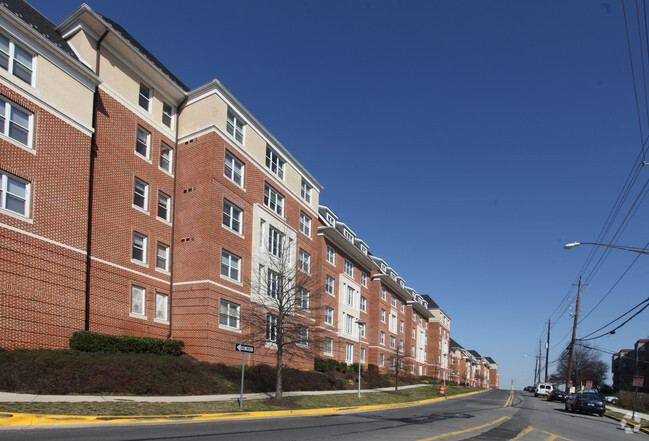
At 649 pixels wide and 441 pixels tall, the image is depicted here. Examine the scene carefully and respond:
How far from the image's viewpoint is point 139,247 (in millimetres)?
25266

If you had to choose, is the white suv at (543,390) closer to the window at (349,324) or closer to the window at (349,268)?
the window at (349,324)

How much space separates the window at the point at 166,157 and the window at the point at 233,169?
3.21 meters

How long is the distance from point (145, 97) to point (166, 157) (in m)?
3.46

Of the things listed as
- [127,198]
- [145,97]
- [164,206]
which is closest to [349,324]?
[164,206]

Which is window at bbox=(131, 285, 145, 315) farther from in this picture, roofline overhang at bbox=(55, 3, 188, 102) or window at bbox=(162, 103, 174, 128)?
roofline overhang at bbox=(55, 3, 188, 102)

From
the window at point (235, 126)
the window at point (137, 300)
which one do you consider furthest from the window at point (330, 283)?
the window at point (137, 300)

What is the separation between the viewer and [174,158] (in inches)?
1118

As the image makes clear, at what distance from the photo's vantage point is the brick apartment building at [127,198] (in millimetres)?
18797

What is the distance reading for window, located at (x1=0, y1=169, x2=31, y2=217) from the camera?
18109 mm

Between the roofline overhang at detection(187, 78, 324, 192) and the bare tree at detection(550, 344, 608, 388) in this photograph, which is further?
the bare tree at detection(550, 344, 608, 388)

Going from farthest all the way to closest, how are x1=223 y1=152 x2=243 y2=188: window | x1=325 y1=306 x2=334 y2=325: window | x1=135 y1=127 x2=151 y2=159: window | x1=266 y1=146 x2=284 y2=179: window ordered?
x1=325 y1=306 x2=334 y2=325: window
x1=266 y1=146 x2=284 y2=179: window
x1=223 y1=152 x2=243 y2=188: window
x1=135 y1=127 x2=151 y2=159: window

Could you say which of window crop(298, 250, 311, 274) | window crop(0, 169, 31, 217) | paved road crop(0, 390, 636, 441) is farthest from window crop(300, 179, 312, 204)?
paved road crop(0, 390, 636, 441)

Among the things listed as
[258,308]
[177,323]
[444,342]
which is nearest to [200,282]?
[177,323]

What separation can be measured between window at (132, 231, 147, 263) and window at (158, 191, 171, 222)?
1.89m
